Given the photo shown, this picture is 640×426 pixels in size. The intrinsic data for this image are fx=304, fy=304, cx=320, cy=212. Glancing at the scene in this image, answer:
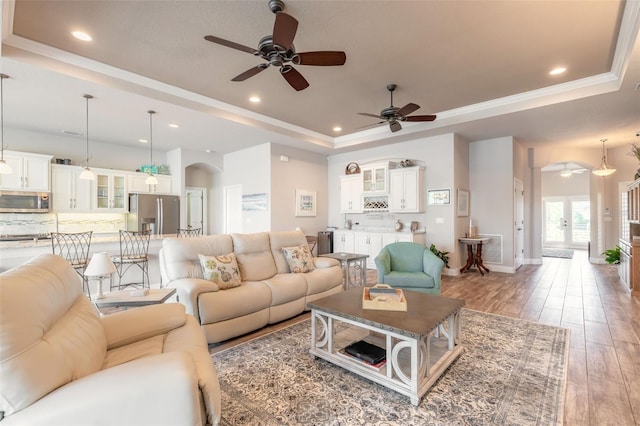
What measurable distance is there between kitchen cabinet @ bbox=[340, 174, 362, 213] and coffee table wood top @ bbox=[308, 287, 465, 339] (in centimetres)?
444

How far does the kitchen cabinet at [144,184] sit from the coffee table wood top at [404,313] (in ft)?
19.2

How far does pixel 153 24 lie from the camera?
2.82m

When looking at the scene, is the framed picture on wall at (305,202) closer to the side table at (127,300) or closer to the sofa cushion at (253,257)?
the sofa cushion at (253,257)

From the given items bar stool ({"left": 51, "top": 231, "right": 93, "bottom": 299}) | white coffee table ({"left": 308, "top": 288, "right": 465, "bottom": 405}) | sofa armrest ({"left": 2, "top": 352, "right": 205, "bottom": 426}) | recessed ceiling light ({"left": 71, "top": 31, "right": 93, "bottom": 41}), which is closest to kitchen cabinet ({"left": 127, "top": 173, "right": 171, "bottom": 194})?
bar stool ({"left": 51, "top": 231, "right": 93, "bottom": 299})

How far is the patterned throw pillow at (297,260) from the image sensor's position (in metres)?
3.88

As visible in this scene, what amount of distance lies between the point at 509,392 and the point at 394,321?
90 centimetres

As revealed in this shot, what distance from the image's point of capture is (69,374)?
47.8 inches

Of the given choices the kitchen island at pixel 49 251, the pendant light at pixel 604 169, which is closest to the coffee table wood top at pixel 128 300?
the kitchen island at pixel 49 251

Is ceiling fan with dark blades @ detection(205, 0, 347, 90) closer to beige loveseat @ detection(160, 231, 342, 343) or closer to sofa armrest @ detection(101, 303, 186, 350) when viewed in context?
beige loveseat @ detection(160, 231, 342, 343)

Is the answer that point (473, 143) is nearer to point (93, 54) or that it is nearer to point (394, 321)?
point (394, 321)

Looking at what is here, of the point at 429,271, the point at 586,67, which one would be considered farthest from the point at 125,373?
the point at 586,67

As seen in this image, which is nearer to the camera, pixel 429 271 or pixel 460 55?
pixel 460 55

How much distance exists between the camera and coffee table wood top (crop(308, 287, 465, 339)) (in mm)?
2066

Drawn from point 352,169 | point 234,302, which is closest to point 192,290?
point 234,302
